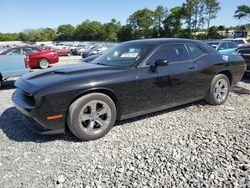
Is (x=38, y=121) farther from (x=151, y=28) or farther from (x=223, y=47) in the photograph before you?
(x=151, y=28)

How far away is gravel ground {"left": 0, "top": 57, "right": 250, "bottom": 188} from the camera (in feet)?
8.27

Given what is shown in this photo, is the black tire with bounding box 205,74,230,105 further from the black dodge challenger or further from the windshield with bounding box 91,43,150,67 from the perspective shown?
the windshield with bounding box 91,43,150,67

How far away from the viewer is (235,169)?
266cm

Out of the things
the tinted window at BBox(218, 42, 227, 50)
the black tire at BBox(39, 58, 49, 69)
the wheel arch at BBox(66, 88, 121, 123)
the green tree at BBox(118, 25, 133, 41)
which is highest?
the green tree at BBox(118, 25, 133, 41)

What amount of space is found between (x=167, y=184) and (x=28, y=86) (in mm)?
2318

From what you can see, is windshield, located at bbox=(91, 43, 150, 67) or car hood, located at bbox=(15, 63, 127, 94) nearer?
car hood, located at bbox=(15, 63, 127, 94)

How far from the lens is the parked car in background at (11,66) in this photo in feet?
24.7

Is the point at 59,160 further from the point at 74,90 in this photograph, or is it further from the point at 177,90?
the point at 177,90

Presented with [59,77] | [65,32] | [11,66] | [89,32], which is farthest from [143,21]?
[59,77]

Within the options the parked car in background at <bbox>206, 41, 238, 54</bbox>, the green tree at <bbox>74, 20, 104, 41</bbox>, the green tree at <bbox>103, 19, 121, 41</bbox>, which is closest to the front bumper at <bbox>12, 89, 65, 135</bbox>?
the parked car in background at <bbox>206, 41, 238, 54</bbox>

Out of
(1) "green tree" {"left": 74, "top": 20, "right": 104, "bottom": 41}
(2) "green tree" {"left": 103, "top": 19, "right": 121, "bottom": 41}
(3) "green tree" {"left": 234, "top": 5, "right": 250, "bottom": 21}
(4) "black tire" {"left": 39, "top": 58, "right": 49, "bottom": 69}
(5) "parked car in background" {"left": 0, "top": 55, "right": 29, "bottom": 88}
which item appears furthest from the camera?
(1) "green tree" {"left": 74, "top": 20, "right": 104, "bottom": 41}

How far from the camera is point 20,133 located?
371cm

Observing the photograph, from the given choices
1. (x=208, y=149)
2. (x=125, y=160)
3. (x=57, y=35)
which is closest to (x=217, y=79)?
(x=208, y=149)

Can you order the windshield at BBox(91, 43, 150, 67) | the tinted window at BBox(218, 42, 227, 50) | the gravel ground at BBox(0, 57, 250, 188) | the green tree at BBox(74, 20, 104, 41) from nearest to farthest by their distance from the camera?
the gravel ground at BBox(0, 57, 250, 188) < the windshield at BBox(91, 43, 150, 67) < the tinted window at BBox(218, 42, 227, 50) < the green tree at BBox(74, 20, 104, 41)
